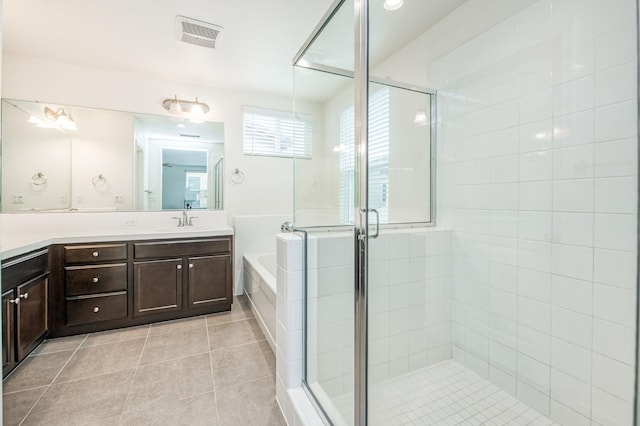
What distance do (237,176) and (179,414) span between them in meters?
2.42

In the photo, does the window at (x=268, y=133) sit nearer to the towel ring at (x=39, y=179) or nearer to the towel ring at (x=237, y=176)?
the towel ring at (x=237, y=176)

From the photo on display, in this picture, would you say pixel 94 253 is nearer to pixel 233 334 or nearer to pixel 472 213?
pixel 233 334

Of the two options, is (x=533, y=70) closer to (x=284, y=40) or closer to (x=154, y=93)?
(x=284, y=40)

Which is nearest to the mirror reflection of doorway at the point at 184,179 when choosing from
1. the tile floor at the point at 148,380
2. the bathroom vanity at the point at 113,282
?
the bathroom vanity at the point at 113,282

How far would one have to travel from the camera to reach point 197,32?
2.26 meters

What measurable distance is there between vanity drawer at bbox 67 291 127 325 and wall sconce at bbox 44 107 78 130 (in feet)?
5.35

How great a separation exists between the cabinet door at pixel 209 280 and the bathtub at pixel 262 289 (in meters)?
0.24

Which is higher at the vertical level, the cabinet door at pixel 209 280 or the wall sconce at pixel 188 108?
the wall sconce at pixel 188 108

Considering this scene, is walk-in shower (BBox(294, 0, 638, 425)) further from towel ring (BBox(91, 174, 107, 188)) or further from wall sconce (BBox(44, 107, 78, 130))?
wall sconce (BBox(44, 107, 78, 130))

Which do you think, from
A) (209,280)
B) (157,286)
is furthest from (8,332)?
(209,280)

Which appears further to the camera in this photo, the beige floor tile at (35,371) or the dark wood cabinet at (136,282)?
the dark wood cabinet at (136,282)

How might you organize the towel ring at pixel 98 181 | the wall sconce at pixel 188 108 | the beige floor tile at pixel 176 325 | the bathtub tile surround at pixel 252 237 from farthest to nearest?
the bathtub tile surround at pixel 252 237 < the wall sconce at pixel 188 108 < the towel ring at pixel 98 181 < the beige floor tile at pixel 176 325

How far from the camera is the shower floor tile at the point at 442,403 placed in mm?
1396

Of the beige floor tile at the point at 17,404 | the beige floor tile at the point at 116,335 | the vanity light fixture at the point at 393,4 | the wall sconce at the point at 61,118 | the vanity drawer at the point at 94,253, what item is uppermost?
the vanity light fixture at the point at 393,4
